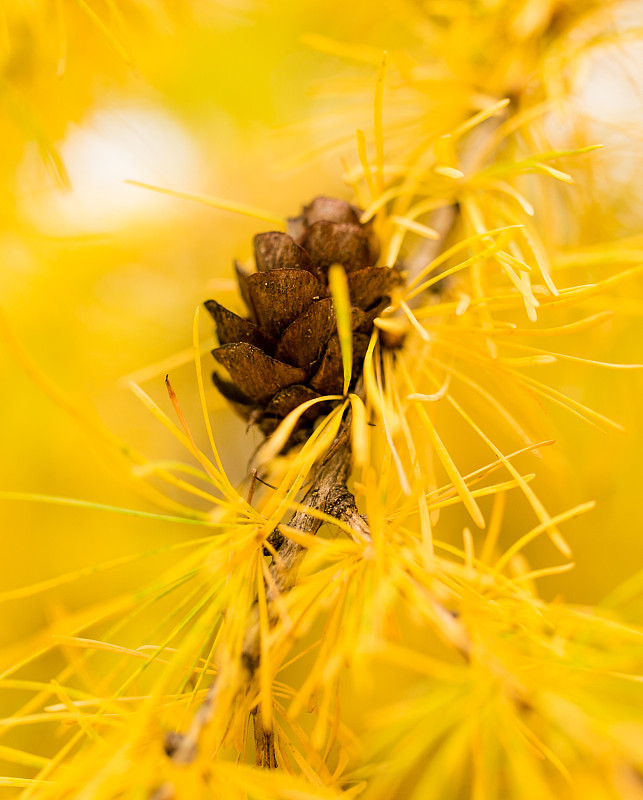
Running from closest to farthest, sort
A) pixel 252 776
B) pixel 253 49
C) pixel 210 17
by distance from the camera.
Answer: pixel 252 776 < pixel 210 17 < pixel 253 49

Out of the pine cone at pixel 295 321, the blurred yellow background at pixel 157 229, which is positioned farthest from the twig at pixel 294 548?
the blurred yellow background at pixel 157 229

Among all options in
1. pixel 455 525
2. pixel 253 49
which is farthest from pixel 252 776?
pixel 253 49

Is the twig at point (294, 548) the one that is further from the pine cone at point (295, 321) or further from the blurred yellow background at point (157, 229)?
the blurred yellow background at point (157, 229)

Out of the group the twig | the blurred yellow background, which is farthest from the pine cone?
the blurred yellow background

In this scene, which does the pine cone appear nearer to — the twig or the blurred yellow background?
the twig

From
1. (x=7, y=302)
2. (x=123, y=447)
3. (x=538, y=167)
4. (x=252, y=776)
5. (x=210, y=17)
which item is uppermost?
(x=210, y=17)

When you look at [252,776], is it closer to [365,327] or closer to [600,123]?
[365,327]

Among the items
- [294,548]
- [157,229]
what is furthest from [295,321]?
[157,229]
